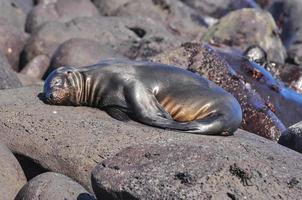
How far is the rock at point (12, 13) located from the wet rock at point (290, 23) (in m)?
6.22

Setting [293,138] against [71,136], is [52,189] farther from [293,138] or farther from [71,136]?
[293,138]

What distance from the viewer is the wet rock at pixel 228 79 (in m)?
9.37

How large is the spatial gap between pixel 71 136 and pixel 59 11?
12.3 meters

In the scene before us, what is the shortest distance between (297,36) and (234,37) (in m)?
3.48

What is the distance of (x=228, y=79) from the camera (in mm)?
10023

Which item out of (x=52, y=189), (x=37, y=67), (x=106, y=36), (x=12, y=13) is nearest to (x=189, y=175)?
(x=52, y=189)

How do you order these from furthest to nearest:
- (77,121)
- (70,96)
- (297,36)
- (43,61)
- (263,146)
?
(297,36) < (43,61) < (70,96) < (77,121) < (263,146)

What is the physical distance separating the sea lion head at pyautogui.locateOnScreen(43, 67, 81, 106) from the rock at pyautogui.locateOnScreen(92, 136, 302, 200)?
212 centimetres

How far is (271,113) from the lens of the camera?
9.62 m

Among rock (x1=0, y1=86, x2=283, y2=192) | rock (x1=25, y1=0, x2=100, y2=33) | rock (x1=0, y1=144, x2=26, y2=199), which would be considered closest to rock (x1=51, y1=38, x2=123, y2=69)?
rock (x1=0, y1=86, x2=283, y2=192)

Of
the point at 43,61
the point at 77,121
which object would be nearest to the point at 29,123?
the point at 77,121

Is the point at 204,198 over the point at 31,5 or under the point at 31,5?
over

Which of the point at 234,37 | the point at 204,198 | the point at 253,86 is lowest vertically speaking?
the point at 234,37

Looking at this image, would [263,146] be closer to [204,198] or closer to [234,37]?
[204,198]
